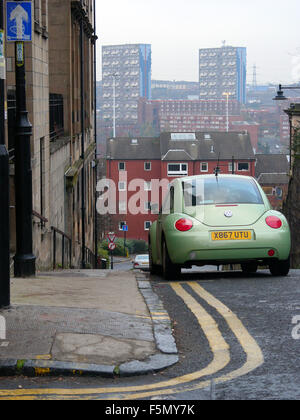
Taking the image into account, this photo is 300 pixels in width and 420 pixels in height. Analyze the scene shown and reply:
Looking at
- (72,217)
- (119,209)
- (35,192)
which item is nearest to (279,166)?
(119,209)

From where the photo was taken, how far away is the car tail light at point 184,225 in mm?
11069

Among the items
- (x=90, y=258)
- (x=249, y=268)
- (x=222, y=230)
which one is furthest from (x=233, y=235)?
(x=90, y=258)

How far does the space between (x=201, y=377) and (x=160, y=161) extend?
301 feet

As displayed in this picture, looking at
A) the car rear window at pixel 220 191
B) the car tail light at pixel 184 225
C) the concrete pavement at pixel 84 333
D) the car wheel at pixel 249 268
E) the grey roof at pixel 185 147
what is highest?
the car rear window at pixel 220 191

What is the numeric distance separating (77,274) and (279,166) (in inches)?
3584

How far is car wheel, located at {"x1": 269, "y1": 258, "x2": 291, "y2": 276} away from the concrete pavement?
8.94 feet

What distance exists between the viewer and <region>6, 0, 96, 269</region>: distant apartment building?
16.8 meters

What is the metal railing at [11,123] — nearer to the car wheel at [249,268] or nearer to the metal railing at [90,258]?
the car wheel at [249,268]

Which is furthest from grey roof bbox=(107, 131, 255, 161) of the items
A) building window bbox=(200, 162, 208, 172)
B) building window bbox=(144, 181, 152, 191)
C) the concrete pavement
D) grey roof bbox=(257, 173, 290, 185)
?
the concrete pavement

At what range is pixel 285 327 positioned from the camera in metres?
7.15

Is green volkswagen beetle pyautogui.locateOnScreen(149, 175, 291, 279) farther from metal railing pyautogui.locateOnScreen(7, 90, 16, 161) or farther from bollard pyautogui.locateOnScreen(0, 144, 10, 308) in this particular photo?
metal railing pyautogui.locateOnScreen(7, 90, 16, 161)

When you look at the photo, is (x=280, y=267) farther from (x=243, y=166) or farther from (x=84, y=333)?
(x=243, y=166)

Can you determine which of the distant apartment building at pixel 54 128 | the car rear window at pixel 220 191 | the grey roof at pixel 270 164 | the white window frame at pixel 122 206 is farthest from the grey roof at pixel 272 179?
the car rear window at pixel 220 191
